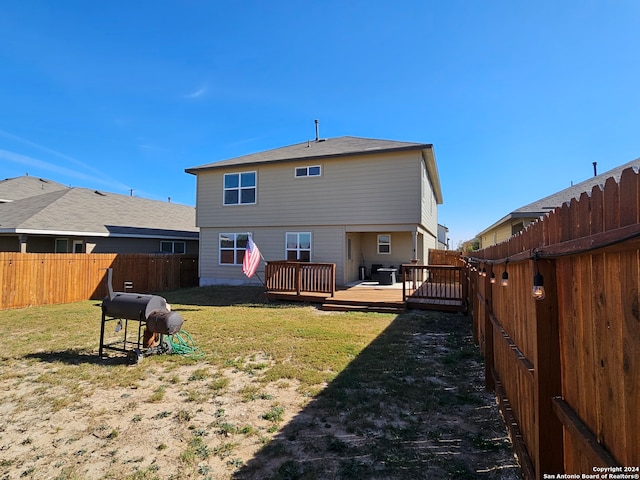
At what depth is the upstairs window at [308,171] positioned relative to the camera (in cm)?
1341

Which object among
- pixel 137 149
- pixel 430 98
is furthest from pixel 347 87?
pixel 137 149

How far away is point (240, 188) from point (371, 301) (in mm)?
8610

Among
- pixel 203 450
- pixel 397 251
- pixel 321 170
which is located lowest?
pixel 203 450

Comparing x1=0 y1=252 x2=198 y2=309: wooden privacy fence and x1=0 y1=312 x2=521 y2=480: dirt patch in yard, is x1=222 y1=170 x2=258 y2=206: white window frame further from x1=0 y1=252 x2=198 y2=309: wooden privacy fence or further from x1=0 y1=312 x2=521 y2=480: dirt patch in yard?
x1=0 y1=312 x2=521 y2=480: dirt patch in yard

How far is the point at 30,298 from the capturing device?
10812 millimetres

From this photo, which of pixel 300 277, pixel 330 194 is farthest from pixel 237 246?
pixel 330 194

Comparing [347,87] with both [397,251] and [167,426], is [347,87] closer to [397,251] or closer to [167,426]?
[397,251]

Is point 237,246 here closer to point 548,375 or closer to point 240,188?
point 240,188

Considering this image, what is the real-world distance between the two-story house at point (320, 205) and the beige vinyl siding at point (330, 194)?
39 mm

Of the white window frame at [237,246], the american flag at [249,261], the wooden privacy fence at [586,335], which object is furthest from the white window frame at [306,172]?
the wooden privacy fence at [586,335]

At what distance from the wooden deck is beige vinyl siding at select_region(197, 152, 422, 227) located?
3041mm

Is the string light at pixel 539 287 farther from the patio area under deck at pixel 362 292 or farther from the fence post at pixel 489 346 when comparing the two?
the patio area under deck at pixel 362 292

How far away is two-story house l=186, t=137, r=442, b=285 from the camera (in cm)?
1218

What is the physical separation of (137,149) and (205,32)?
15286 mm
